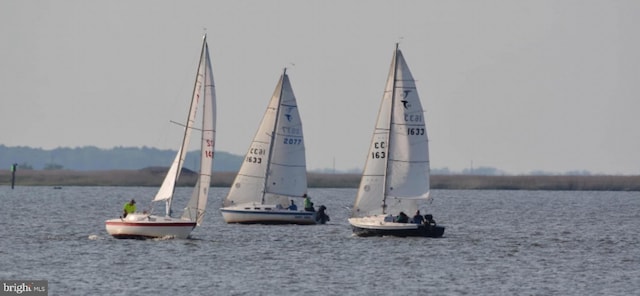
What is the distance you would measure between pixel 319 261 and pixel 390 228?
10280 millimetres

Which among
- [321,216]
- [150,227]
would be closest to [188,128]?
[150,227]

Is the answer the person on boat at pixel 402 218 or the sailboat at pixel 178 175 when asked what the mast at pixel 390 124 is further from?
the sailboat at pixel 178 175

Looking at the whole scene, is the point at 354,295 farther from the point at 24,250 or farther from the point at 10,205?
the point at 10,205

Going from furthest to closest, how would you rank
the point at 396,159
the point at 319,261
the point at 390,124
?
the point at 396,159 < the point at 390,124 < the point at 319,261

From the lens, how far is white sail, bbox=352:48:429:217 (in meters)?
70.6

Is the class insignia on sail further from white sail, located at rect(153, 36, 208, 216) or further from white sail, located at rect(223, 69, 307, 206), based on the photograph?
white sail, located at rect(153, 36, 208, 216)

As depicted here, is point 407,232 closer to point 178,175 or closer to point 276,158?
point 178,175

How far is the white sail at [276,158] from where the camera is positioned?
8406cm

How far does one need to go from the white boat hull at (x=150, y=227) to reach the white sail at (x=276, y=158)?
17.6 metres

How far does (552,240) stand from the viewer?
75.0 metres

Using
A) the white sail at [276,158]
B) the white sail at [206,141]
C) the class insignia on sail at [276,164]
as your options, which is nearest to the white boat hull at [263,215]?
the class insignia on sail at [276,164]

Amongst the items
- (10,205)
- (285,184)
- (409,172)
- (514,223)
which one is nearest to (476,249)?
(409,172)

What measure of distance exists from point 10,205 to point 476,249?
58.5 metres

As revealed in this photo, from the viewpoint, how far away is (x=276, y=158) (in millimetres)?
84438
